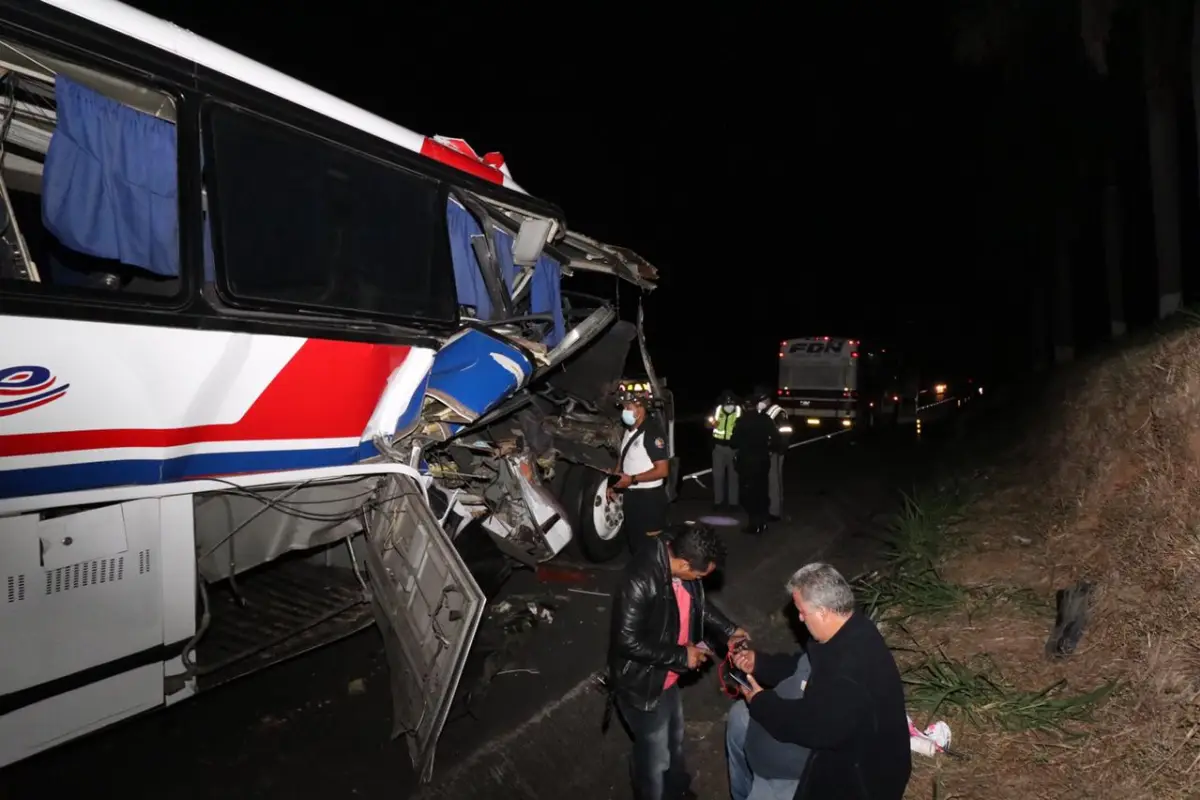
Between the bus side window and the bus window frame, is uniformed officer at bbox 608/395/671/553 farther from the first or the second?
the bus side window

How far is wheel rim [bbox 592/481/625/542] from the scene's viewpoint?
7.18m

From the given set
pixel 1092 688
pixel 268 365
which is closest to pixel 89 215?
pixel 268 365

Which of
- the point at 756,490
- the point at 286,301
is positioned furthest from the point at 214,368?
the point at 756,490

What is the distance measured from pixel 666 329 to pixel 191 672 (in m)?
45.0

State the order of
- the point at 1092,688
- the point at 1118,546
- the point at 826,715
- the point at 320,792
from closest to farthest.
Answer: the point at 826,715 < the point at 320,792 < the point at 1092,688 < the point at 1118,546

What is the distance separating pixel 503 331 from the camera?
506cm

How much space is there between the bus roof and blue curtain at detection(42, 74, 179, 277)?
30cm

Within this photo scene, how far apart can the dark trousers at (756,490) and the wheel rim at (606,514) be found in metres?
1.82

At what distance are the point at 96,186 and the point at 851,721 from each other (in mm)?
3630

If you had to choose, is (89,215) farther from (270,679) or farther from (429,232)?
(270,679)

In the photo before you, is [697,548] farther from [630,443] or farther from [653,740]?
[630,443]

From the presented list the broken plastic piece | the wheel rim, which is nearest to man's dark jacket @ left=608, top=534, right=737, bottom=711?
the broken plastic piece

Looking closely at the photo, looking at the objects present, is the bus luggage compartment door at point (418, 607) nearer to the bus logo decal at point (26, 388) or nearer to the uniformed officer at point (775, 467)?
the bus logo decal at point (26, 388)

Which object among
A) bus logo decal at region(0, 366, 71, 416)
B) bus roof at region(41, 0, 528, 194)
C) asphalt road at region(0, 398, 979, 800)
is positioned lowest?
asphalt road at region(0, 398, 979, 800)
